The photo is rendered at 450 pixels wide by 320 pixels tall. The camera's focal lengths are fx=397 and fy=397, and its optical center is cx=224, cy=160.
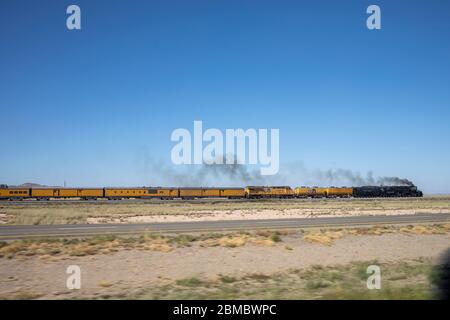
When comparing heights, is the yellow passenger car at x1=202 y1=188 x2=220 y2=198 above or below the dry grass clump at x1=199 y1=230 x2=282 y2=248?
below

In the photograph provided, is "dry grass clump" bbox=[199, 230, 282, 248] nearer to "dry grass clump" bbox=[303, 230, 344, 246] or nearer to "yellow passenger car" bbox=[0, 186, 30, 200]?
"dry grass clump" bbox=[303, 230, 344, 246]

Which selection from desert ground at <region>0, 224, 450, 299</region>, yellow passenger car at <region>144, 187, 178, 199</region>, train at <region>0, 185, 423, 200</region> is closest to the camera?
desert ground at <region>0, 224, 450, 299</region>

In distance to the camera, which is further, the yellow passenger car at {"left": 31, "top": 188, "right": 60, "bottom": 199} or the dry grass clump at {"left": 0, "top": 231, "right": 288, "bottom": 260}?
the yellow passenger car at {"left": 31, "top": 188, "right": 60, "bottom": 199}

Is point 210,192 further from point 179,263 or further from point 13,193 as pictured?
point 179,263

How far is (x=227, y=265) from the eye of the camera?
17609 millimetres

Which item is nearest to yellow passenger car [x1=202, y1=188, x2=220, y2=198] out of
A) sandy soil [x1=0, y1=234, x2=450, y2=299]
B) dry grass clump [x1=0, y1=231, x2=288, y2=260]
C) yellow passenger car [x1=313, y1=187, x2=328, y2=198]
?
yellow passenger car [x1=313, y1=187, x2=328, y2=198]

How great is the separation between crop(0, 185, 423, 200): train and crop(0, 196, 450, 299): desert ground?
70.0 m

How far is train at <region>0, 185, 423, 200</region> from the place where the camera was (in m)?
88.8

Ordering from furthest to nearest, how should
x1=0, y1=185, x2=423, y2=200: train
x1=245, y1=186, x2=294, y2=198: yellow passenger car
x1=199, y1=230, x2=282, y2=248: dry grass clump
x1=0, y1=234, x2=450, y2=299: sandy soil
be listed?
x1=245, y1=186, x2=294, y2=198: yellow passenger car < x1=0, y1=185, x2=423, y2=200: train < x1=199, y1=230, x2=282, y2=248: dry grass clump < x1=0, y1=234, x2=450, y2=299: sandy soil

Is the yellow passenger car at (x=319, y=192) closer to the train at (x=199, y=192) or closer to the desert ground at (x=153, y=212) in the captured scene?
the train at (x=199, y=192)

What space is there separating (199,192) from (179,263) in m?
82.2
